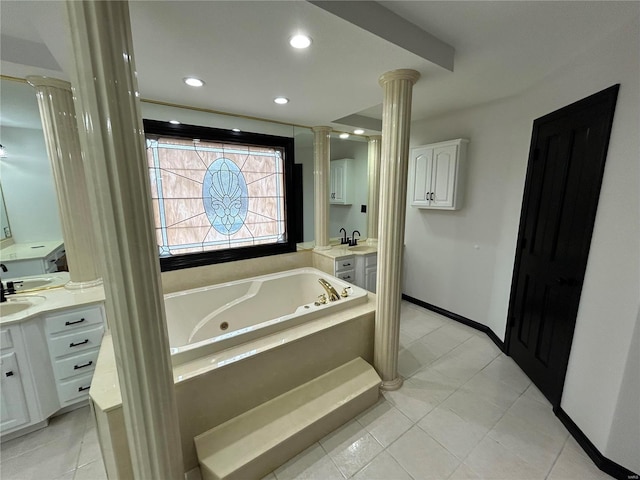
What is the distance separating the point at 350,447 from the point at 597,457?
4.55 feet

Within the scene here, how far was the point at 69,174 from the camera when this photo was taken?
1.89 meters

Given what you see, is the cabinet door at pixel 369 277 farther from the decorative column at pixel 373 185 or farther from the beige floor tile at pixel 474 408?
the beige floor tile at pixel 474 408

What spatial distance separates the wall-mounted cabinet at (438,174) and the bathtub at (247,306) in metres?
1.43

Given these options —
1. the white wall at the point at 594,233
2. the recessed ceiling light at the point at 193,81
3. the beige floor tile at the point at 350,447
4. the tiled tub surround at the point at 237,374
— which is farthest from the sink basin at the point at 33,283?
the white wall at the point at 594,233

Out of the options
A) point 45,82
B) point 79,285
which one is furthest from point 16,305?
point 45,82

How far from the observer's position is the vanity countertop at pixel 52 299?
1.60 m

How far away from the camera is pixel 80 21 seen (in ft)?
2.59

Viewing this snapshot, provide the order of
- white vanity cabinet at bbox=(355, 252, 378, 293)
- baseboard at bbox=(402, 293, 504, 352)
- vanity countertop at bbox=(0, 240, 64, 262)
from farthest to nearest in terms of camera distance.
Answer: white vanity cabinet at bbox=(355, 252, 378, 293), baseboard at bbox=(402, 293, 504, 352), vanity countertop at bbox=(0, 240, 64, 262)

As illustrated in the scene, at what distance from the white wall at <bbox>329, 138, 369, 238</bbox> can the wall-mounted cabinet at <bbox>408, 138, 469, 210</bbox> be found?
0.88 meters

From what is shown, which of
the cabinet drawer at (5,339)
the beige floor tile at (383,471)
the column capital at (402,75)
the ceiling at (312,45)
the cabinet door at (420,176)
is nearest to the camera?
the ceiling at (312,45)

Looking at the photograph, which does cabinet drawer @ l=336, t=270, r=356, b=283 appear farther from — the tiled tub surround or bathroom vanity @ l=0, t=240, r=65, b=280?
bathroom vanity @ l=0, t=240, r=65, b=280

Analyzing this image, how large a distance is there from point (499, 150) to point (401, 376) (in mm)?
2313

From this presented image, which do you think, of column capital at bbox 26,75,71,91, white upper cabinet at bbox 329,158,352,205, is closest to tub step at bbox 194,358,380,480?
column capital at bbox 26,75,71,91

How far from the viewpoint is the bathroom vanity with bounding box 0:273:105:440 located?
5.17 ft
